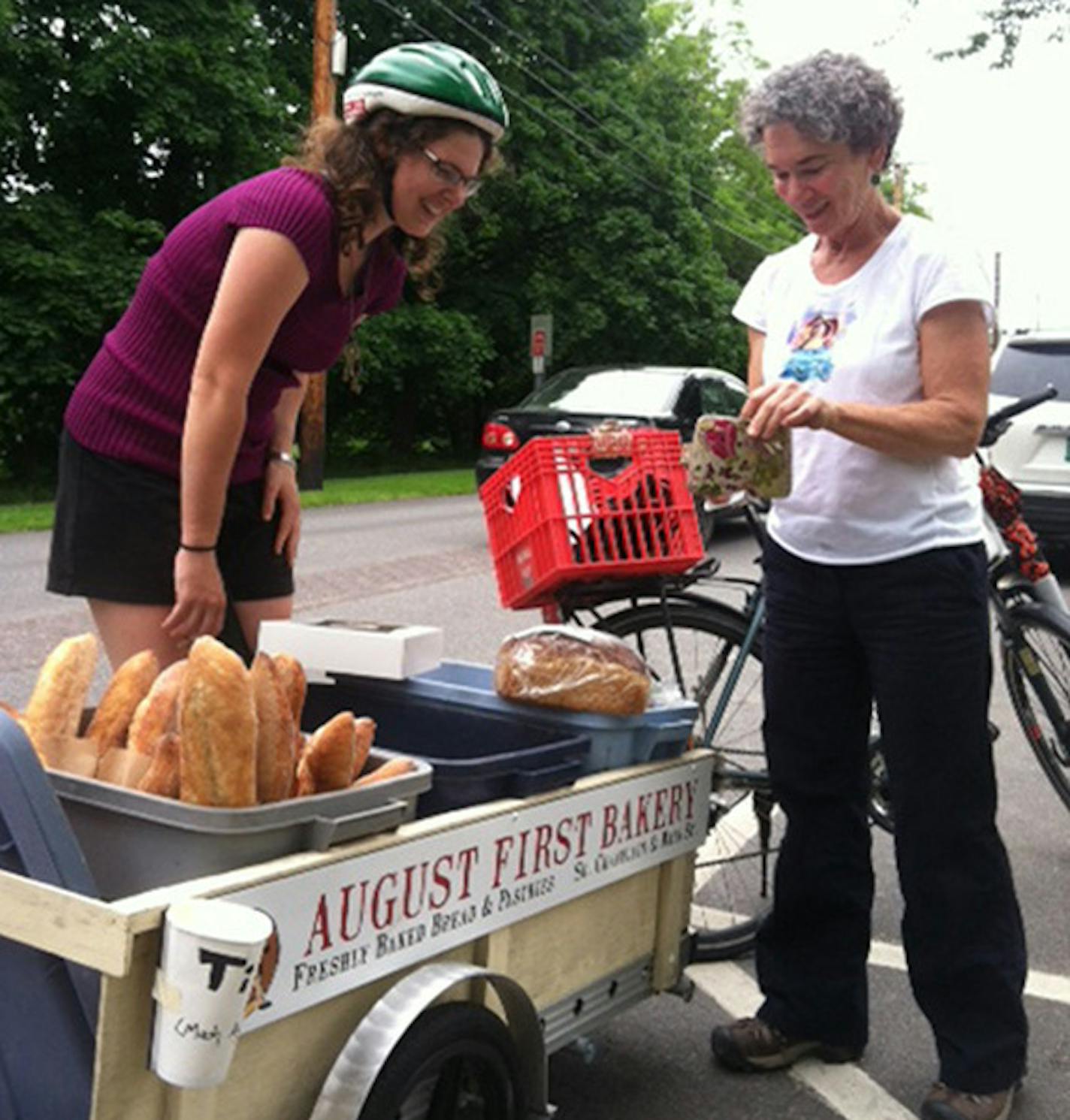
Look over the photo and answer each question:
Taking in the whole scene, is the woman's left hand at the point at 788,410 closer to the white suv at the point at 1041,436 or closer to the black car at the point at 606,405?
the white suv at the point at 1041,436

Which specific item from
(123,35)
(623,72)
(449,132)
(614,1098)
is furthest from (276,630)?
(623,72)

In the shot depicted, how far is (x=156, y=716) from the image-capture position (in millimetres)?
2168

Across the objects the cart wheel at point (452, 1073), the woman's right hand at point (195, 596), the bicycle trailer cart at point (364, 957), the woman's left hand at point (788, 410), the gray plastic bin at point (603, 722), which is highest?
the woman's left hand at point (788, 410)

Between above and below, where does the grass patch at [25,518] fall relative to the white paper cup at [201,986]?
below

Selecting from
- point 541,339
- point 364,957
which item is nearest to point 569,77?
point 541,339

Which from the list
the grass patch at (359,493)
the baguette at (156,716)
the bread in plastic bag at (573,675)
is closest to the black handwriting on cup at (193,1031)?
the baguette at (156,716)

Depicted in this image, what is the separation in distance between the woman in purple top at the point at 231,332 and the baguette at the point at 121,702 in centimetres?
28

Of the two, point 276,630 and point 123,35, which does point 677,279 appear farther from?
point 276,630

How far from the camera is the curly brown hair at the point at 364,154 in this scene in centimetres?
251

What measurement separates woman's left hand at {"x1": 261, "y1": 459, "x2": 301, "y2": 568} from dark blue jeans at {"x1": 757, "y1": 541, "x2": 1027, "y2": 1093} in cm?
101

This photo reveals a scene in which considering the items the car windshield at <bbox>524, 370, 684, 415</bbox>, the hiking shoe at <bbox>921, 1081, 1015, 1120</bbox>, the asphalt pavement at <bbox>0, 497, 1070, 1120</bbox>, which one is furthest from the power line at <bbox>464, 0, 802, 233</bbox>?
the hiking shoe at <bbox>921, 1081, 1015, 1120</bbox>

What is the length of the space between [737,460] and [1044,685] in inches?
86.1

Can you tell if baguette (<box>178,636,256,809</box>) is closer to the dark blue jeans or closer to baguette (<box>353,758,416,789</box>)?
baguette (<box>353,758,416,789</box>)

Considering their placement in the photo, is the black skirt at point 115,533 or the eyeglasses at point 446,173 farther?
the black skirt at point 115,533
